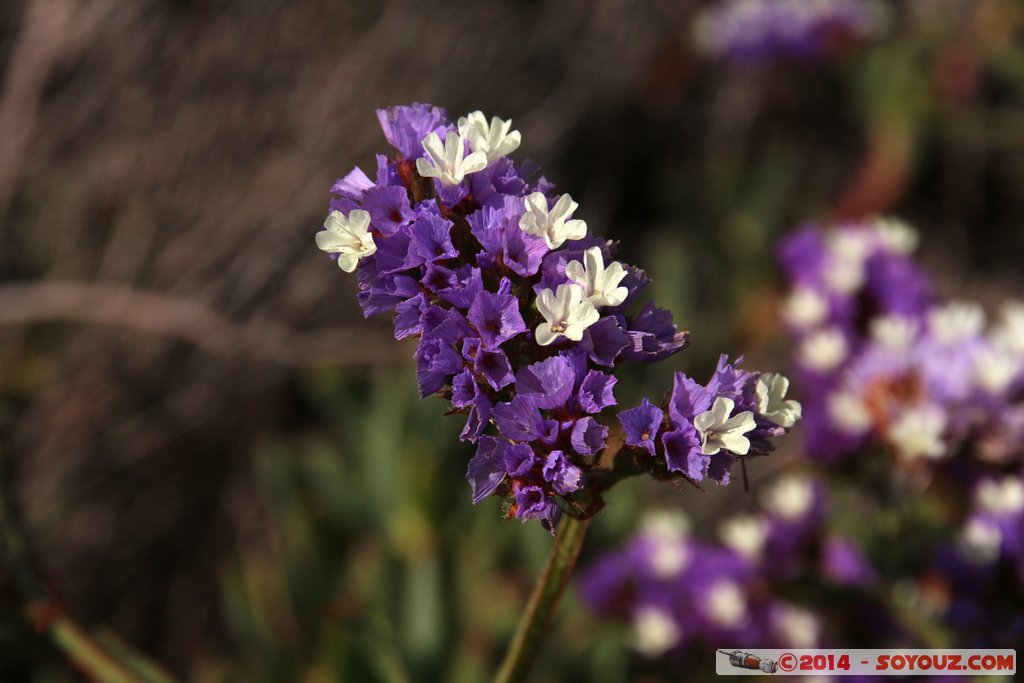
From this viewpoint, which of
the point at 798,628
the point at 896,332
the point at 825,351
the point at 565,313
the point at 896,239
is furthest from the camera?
the point at 896,239

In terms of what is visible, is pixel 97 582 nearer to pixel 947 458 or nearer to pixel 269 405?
pixel 269 405

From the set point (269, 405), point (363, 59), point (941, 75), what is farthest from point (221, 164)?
point (941, 75)

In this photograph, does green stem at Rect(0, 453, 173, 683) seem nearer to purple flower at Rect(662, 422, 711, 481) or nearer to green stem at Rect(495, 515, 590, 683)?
green stem at Rect(495, 515, 590, 683)

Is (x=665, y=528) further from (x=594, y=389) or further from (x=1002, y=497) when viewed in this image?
(x=594, y=389)

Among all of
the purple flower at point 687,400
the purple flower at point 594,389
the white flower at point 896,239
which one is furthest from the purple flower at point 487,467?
the white flower at point 896,239

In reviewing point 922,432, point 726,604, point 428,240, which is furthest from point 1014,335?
point 428,240

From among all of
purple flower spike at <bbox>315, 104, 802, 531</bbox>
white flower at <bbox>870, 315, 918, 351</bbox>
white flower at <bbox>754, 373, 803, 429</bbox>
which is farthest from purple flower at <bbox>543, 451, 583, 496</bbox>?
white flower at <bbox>870, 315, 918, 351</bbox>

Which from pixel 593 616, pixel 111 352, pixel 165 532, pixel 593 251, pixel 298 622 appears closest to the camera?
pixel 593 251
